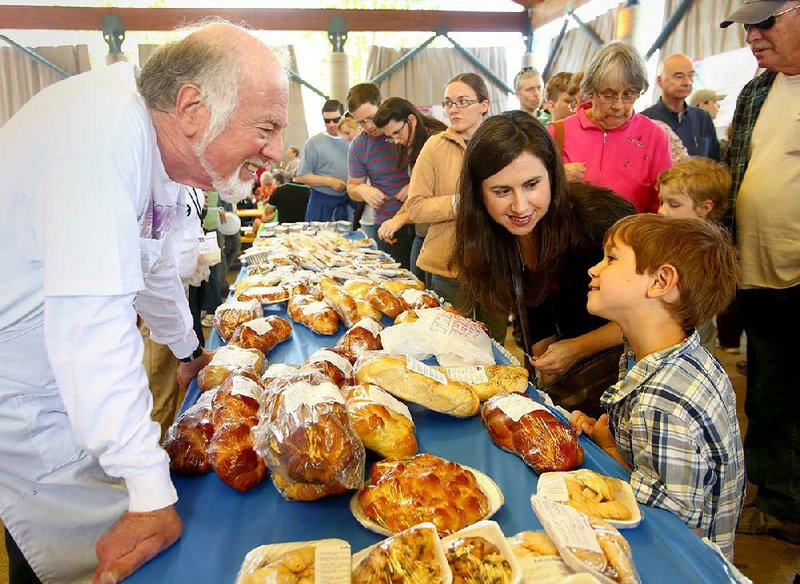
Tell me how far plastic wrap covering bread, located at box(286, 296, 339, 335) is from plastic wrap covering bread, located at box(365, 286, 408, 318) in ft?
0.53

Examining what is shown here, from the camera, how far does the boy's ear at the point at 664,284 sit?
51.5 inches

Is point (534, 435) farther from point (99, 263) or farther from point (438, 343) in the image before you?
point (99, 263)

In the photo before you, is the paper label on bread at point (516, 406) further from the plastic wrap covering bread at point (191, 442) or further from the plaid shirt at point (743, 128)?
the plaid shirt at point (743, 128)

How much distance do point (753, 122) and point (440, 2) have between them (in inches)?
355

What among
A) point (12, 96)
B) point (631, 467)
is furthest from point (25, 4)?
point (631, 467)

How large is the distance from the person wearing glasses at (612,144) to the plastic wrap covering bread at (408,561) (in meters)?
2.02

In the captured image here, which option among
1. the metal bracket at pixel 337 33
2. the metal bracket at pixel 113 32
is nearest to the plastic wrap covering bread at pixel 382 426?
the metal bracket at pixel 337 33

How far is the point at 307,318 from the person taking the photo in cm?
211

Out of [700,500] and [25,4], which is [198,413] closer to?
[700,500]

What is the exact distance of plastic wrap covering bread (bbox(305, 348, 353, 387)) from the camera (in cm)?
141

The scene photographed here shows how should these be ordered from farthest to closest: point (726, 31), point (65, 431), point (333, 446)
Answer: point (726, 31) < point (65, 431) < point (333, 446)

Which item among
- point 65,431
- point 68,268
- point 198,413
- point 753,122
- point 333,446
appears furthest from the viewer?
point 753,122

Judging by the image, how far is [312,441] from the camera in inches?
40.7

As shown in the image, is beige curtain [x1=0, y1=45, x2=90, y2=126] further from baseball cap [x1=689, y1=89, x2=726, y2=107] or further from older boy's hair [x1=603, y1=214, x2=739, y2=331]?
older boy's hair [x1=603, y1=214, x2=739, y2=331]
